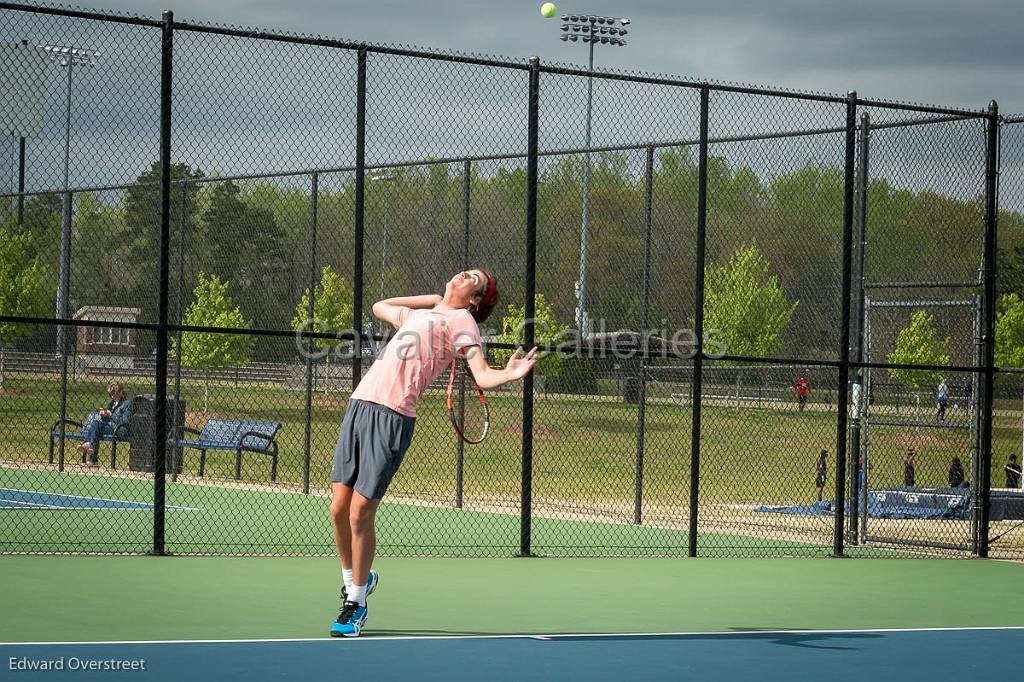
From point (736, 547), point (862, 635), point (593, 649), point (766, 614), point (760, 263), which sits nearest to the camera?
point (593, 649)

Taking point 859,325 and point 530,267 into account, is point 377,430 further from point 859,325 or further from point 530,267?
point 859,325

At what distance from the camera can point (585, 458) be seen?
25406mm

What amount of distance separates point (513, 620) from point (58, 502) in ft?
24.2

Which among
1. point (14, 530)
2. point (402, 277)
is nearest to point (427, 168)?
point (402, 277)

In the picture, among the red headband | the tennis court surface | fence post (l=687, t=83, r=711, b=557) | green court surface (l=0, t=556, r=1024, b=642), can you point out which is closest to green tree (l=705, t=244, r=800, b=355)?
fence post (l=687, t=83, r=711, b=557)

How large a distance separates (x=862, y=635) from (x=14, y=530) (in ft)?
21.1

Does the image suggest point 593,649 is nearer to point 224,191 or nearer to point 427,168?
point 427,168

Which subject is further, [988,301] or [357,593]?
[988,301]

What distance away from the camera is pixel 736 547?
1198 cm

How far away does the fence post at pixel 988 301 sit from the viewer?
1205 cm

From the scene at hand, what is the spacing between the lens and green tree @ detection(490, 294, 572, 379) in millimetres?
15820

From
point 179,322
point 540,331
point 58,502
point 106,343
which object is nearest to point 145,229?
point 179,322

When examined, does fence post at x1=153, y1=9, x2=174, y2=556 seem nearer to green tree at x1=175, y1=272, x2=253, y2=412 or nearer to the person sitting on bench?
the person sitting on bench

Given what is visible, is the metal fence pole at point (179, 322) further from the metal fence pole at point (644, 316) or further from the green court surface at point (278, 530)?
the metal fence pole at point (644, 316)
